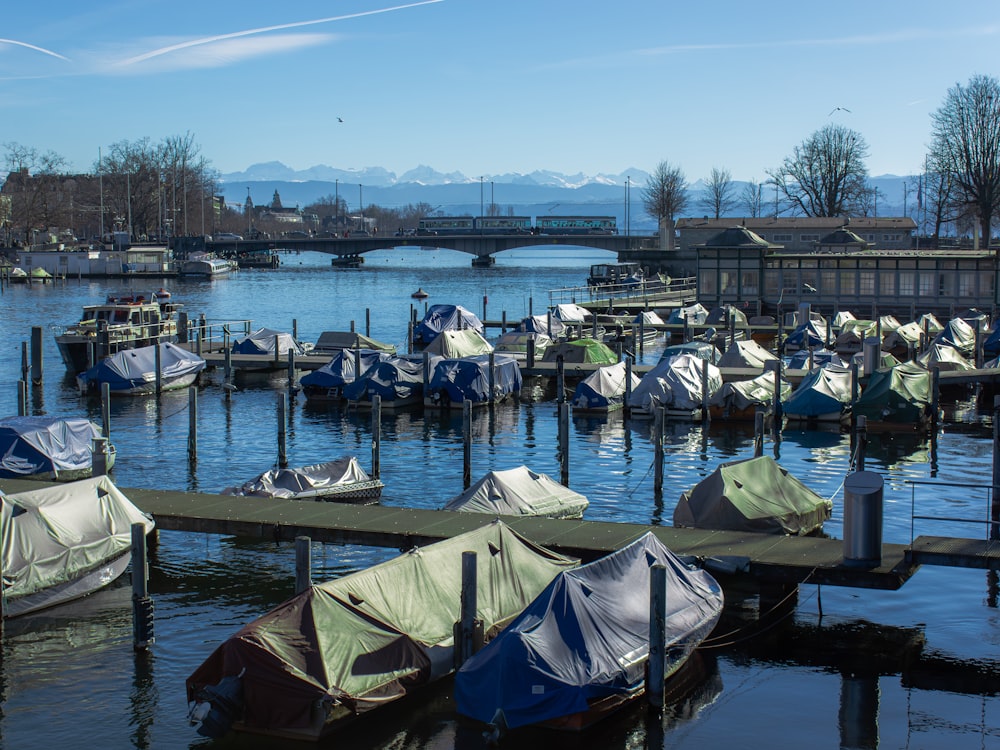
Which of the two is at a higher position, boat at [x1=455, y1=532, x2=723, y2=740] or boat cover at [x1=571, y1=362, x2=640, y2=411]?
boat cover at [x1=571, y1=362, x2=640, y2=411]

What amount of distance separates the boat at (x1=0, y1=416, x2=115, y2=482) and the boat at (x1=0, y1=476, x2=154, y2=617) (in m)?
7.30

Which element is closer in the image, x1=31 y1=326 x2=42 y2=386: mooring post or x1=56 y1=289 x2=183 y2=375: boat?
x1=31 y1=326 x2=42 y2=386: mooring post

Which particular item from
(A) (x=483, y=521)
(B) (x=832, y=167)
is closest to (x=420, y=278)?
(B) (x=832, y=167)

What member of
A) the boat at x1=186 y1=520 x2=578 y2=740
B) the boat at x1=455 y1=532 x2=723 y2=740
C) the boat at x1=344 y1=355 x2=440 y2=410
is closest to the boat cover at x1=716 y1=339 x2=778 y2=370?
the boat at x1=344 y1=355 x2=440 y2=410

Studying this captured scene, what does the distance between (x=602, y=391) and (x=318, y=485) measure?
18894 millimetres

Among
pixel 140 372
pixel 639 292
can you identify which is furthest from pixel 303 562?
pixel 639 292

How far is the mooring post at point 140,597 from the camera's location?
21203mm

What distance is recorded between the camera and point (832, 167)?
129m

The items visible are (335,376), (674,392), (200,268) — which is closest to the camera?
(674,392)

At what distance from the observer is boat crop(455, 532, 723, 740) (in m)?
17.7

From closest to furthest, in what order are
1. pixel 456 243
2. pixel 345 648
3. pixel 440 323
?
pixel 345 648
pixel 440 323
pixel 456 243

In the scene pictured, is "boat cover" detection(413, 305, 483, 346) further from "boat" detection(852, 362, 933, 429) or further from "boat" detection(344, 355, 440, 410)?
"boat" detection(852, 362, 933, 429)

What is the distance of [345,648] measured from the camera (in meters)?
18.3

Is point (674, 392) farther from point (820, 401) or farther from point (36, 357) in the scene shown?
point (36, 357)
